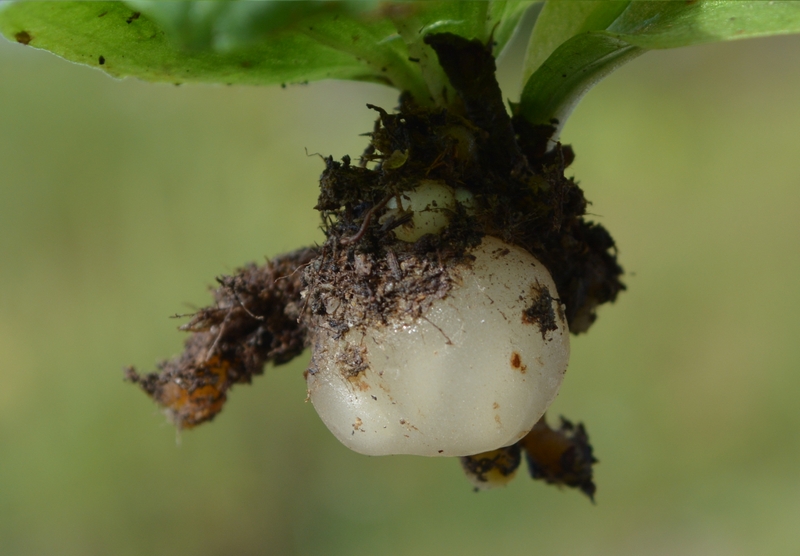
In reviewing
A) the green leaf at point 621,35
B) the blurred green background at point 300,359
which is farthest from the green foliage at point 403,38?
the blurred green background at point 300,359

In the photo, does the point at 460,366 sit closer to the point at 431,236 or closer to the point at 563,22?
the point at 431,236

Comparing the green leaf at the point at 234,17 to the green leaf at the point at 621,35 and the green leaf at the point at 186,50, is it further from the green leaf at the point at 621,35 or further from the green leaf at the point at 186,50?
the green leaf at the point at 621,35

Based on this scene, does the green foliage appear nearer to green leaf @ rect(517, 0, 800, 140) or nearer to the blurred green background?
green leaf @ rect(517, 0, 800, 140)

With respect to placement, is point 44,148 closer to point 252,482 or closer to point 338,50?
point 252,482

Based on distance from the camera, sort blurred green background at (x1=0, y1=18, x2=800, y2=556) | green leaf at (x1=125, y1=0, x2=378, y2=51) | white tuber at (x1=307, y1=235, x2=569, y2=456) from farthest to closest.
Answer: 1. blurred green background at (x1=0, y1=18, x2=800, y2=556)
2. white tuber at (x1=307, y1=235, x2=569, y2=456)
3. green leaf at (x1=125, y1=0, x2=378, y2=51)

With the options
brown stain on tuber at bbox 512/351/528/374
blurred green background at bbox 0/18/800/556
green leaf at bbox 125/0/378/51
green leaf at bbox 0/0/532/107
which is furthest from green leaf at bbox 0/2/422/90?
blurred green background at bbox 0/18/800/556

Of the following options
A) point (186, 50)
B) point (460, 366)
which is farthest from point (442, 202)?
point (186, 50)

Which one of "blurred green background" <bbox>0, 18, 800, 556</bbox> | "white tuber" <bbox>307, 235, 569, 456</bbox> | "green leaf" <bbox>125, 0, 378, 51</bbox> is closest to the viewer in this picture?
"green leaf" <bbox>125, 0, 378, 51</bbox>
